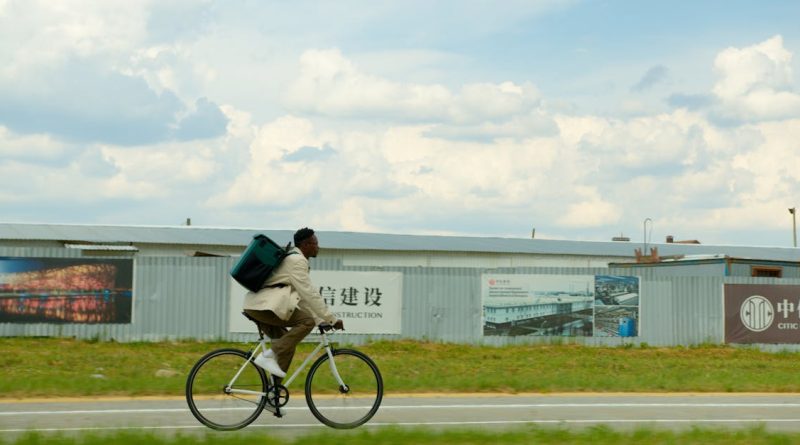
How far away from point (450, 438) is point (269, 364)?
1.81 metres

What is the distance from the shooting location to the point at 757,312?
30.0 metres

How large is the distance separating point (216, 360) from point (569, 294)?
19.9m

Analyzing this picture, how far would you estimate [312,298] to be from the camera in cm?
955

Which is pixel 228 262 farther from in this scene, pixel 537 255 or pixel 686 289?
pixel 537 255

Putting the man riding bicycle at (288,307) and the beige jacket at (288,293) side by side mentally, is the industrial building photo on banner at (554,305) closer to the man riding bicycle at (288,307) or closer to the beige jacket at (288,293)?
the man riding bicycle at (288,307)

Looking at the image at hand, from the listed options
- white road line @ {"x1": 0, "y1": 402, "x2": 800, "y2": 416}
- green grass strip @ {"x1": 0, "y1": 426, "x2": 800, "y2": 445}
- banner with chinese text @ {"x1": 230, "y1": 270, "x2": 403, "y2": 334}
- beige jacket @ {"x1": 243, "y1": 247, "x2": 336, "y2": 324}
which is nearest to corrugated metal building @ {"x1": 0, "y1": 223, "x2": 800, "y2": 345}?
banner with chinese text @ {"x1": 230, "y1": 270, "x2": 403, "y2": 334}

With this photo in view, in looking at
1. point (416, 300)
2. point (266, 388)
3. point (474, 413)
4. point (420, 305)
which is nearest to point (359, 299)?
point (416, 300)

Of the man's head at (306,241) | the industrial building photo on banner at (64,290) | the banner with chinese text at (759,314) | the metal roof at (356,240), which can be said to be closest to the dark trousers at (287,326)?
the man's head at (306,241)

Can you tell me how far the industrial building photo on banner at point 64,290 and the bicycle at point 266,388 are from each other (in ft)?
59.6

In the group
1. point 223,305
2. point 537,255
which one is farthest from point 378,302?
point 537,255

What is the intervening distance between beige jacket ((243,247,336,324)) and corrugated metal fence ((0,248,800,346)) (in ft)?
59.1

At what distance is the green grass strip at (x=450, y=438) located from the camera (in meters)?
8.62

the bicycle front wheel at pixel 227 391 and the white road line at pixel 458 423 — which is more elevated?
the bicycle front wheel at pixel 227 391

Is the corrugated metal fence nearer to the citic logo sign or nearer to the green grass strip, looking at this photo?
the citic logo sign
